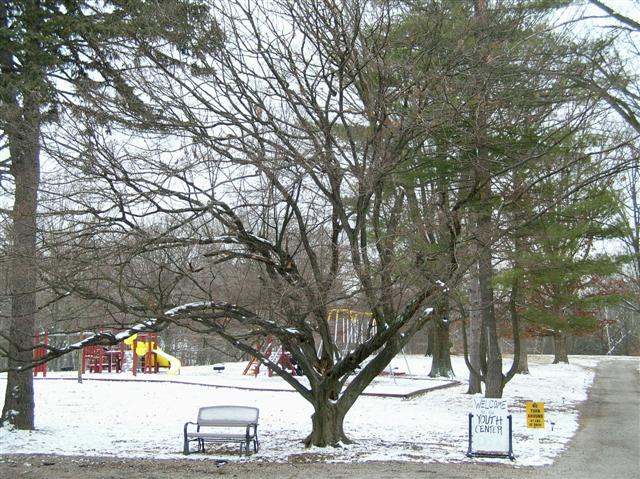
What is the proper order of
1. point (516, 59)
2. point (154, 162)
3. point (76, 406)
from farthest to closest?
point (76, 406), point (154, 162), point (516, 59)

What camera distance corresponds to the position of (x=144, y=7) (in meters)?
10.3

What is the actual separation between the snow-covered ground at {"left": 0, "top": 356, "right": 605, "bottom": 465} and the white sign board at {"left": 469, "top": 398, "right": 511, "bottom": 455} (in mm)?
384

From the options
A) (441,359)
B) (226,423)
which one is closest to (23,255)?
(226,423)

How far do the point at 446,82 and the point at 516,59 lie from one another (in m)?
1.22

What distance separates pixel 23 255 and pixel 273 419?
24.8ft

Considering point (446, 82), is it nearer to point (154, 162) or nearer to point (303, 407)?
point (154, 162)

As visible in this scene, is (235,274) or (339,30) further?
(235,274)

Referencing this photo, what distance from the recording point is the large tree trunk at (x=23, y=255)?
973cm

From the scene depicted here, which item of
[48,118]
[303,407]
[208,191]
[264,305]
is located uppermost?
[48,118]

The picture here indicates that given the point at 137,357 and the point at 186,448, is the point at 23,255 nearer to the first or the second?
the point at 186,448

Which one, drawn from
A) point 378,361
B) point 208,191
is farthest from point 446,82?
point 378,361

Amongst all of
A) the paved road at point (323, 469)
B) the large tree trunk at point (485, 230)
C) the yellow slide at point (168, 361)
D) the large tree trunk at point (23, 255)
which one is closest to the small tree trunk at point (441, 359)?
the yellow slide at point (168, 361)

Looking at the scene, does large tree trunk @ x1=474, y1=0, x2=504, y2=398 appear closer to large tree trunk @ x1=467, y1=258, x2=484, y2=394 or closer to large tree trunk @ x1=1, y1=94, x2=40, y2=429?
large tree trunk @ x1=467, y1=258, x2=484, y2=394

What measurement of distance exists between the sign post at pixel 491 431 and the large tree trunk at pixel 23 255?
21.9 feet
